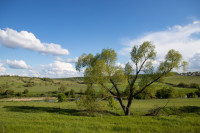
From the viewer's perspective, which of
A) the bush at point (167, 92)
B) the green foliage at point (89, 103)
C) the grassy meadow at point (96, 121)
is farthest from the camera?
the bush at point (167, 92)

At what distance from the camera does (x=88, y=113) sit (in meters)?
19.6

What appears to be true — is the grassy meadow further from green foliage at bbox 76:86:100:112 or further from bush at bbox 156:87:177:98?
bush at bbox 156:87:177:98

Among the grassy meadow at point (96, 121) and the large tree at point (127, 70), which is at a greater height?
the large tree at point (127, 70)

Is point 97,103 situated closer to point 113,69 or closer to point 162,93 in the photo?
point 113,69

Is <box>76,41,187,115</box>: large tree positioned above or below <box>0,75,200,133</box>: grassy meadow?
above

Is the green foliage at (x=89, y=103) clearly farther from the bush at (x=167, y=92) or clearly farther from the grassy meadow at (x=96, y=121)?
the bush at (x=167, y=92)

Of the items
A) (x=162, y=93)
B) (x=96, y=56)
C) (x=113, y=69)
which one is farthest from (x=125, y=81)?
(x=162, y=93)

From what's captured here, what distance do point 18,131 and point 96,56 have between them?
16390 mm

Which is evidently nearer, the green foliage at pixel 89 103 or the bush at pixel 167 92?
the green foliage at pixel 89 103

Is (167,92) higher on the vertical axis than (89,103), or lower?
lower

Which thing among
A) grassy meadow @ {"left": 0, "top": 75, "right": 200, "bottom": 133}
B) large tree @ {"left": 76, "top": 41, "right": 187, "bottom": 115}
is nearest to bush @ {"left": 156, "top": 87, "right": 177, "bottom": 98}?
grassy meadow @ {"left": 0, "top": 75, "right": 200, "bottom": 133}

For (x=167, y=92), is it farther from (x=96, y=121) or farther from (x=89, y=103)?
(x=96, y=121)

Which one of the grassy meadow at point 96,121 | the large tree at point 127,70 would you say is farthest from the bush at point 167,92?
the large tree at point 127,70

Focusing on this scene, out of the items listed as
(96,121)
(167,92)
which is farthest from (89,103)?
(167,92)
